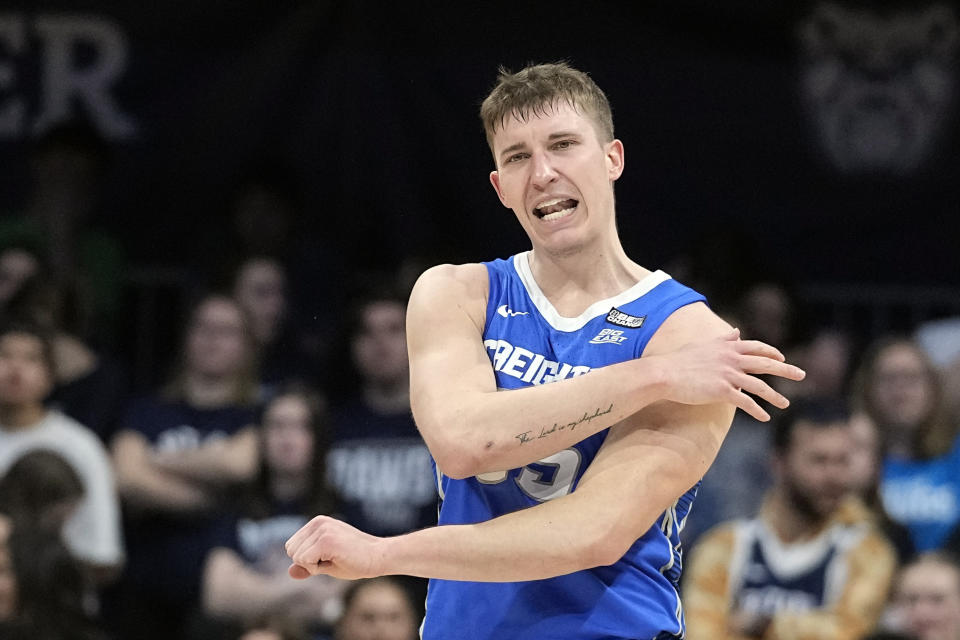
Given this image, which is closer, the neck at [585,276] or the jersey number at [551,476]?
the jersey number at [551,476]

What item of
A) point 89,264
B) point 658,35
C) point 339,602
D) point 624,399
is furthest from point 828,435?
point 89,264

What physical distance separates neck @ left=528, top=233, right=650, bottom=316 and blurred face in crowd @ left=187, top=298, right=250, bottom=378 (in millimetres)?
3947

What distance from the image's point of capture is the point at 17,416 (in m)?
7.71

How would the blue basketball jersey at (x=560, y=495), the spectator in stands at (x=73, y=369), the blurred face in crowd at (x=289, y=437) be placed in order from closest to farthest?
the blue basketball jersey at (x=560, y=495) → the blurred face in crowd at (x=289, y=437) → the spectator in stands at (x=73, y=369)

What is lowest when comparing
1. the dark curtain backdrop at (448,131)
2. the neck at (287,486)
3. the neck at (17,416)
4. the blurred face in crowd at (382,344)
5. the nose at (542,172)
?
the neck at (287,486)

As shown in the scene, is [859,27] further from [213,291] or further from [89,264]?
[89,264]

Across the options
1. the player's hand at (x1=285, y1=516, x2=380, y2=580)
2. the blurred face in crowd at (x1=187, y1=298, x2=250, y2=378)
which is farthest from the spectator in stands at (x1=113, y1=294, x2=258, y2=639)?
the player's hand at (x1=285, y1=516, x2=380, y2=580)

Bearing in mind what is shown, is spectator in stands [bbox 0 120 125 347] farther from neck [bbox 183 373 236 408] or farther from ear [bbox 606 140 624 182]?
ear [bbox 606 140 624 182]

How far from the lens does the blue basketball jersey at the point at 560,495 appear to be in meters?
4.07

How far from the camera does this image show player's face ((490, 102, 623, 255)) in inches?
168

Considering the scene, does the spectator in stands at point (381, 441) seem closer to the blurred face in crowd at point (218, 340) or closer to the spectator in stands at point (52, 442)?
the blurred face in crowd at point (218, 340)

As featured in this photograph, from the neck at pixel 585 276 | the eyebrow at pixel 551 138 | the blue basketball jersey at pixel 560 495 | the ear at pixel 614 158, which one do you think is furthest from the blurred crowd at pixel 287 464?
the eyebrow at pixel 551 138

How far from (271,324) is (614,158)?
4522mm

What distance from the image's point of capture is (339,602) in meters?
7.45
